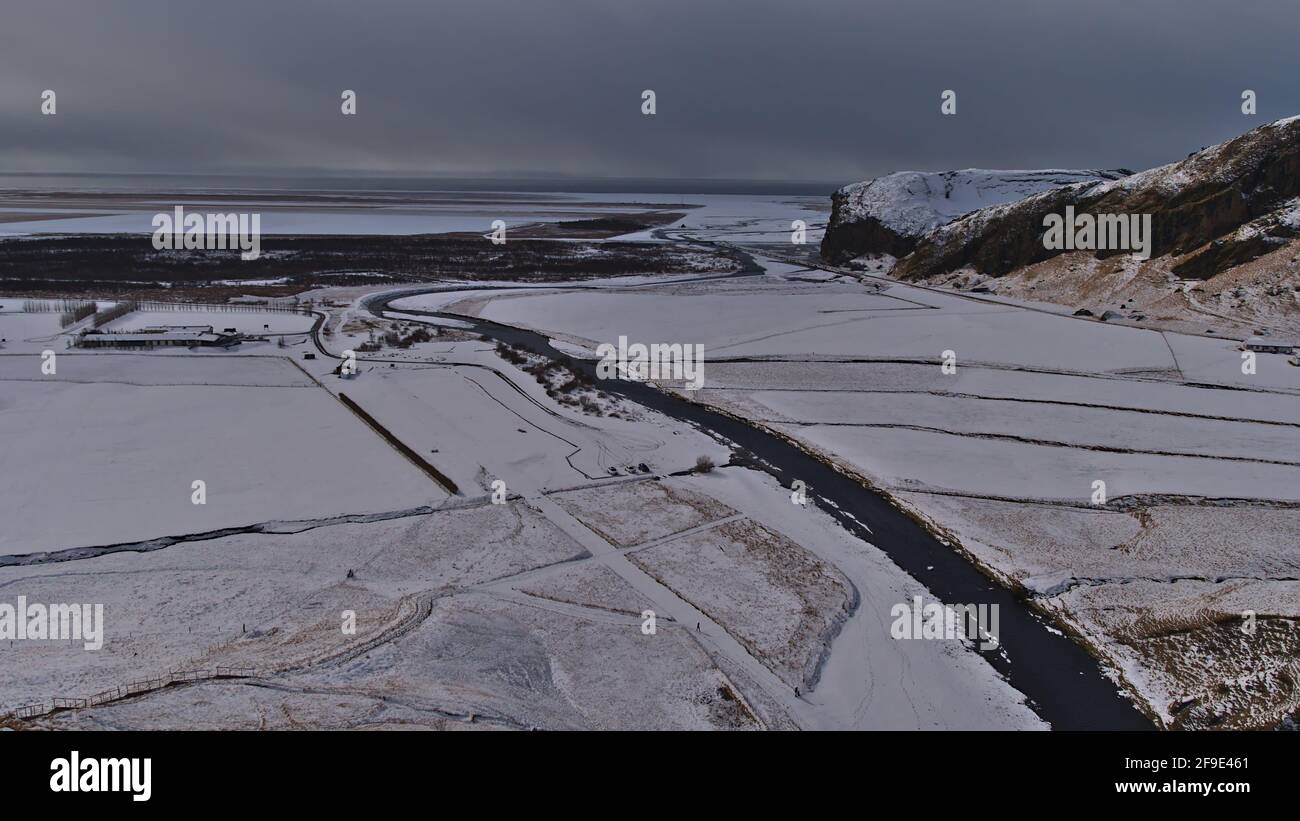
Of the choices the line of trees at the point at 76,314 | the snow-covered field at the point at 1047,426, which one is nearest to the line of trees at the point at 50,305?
the line of trees at the point at 76,314

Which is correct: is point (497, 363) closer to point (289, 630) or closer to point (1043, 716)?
point (289, 630)

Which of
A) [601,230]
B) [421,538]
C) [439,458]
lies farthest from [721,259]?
[421,538]

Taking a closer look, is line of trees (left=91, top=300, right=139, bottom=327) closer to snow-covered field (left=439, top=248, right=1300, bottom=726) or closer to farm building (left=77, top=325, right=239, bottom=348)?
farm building (left=77, top=325, right=239, bottom=348)

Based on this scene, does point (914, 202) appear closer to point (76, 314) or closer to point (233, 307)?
point (233, 307)

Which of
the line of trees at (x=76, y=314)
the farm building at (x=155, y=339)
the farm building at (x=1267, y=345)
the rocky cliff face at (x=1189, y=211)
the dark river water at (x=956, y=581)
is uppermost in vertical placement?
the rocky cliff face at (x=1189, y=211)

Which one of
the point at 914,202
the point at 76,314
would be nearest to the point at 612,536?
the point at 76,314

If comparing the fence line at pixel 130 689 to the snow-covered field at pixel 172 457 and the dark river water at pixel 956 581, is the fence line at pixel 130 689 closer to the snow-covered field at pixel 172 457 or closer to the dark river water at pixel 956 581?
the snow-covered field at pixel 172 457
